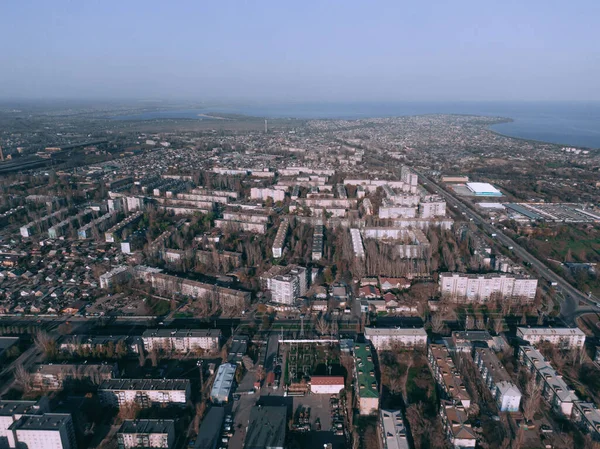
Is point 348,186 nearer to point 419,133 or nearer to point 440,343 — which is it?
point 440,343

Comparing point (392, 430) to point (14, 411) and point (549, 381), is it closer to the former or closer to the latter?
point (549, 381)

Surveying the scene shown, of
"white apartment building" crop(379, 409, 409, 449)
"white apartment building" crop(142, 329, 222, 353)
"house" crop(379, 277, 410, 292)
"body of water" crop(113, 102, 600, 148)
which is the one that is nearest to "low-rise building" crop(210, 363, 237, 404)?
"white apartment building" crop(142, 329, 222, 353)

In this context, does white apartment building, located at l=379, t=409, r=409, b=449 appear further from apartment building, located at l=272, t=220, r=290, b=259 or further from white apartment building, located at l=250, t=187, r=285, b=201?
white apartment building, located at l=250, t=187, r=285, b=201

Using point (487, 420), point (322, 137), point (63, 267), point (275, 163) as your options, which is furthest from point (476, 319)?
point (322, 137)

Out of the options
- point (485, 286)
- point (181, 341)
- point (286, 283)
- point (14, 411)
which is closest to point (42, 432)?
point (14, 411)

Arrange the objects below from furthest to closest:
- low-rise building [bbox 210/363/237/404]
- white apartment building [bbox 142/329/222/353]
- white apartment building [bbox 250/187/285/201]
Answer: white apartment building [bbox 250/187/285/201], white apartment building [bbox 142/329/222/353], low-rise building [bbox 210/363/237/404]
